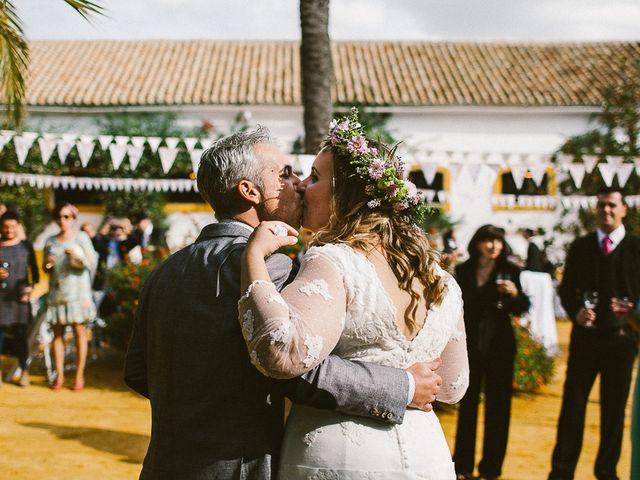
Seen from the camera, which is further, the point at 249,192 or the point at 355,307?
the point at 249,192

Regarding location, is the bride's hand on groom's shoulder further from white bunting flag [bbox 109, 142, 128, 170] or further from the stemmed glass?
white bunting flag [bbox 109, 142, 128, 170]

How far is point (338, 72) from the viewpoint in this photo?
22.3 m

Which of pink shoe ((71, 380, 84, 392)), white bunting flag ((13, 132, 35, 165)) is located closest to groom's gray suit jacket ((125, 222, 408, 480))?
pink shoe ((71, 380, 84, 392))

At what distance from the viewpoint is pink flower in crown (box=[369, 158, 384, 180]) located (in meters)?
2.21

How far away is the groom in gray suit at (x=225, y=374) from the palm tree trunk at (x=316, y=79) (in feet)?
16.7

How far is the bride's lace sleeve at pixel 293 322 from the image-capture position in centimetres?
183

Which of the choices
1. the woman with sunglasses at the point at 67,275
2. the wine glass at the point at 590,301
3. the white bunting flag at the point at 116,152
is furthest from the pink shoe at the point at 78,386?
the wine glass at the point at 590,301

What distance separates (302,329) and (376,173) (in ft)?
1.98

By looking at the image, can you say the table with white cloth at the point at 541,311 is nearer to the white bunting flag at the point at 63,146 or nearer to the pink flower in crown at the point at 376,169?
the white bunting flag at the point at 63,146

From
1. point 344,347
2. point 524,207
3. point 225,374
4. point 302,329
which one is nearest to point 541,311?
point 344,347

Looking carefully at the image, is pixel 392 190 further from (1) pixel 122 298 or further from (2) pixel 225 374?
(1) pixel 122 298

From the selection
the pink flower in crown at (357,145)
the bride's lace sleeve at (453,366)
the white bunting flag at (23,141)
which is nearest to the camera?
the pink flower in crown at (357,145)

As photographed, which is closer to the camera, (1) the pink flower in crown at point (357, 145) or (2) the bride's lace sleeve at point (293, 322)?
(2) the bride's lace sleeve at point (293, 322)

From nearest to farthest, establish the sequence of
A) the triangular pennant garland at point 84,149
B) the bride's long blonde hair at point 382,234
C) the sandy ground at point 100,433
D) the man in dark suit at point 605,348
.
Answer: the bride's long blonde hair at point 382,234 → the man in dark suit at point 605,348 → the sandy ground at point 100,433 → the triangular pennant garland at point 84,149
